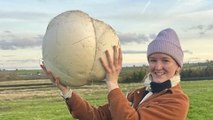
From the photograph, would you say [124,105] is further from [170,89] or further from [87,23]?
[87,23]

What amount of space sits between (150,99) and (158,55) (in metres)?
0.36

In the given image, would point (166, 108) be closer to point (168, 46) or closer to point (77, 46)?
point (168, 46)

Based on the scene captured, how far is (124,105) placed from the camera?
3414 millimetres

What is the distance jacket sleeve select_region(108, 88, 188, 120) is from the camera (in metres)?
3.41

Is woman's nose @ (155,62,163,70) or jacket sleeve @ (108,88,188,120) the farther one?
woman's nose @ (155,62,163,70)

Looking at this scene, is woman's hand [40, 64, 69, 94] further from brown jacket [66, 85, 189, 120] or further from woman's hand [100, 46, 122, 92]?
woman's hand [100, 46, 122, 92]

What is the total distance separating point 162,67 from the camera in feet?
11.9

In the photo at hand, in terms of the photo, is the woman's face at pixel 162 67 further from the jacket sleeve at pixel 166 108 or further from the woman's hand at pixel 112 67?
the woman's hand at pixel 112 67

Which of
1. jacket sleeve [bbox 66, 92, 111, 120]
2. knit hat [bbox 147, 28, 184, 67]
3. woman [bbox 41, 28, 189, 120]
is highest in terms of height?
knit hat [bbox 147, 28, 184, 67]

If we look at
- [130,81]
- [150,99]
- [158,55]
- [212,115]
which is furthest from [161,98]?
[130,81]

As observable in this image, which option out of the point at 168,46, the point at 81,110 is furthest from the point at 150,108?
the point at 81,110

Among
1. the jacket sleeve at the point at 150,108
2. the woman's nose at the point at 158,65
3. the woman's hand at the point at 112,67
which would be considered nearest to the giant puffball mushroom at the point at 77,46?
the woman's hand at the point at 112,67

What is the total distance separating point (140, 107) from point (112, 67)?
404 mm

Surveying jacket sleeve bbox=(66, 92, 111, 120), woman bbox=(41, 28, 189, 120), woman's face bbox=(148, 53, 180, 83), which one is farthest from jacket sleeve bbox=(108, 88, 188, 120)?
jacket sleeve bbox=(66, 92, 111, 120)
